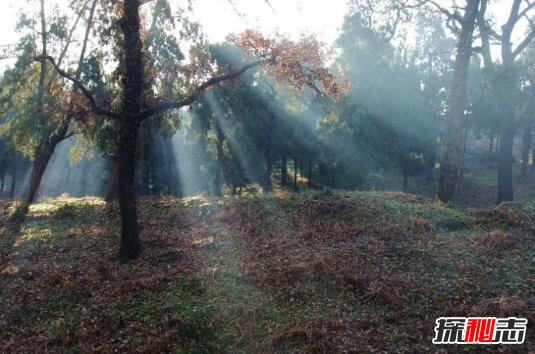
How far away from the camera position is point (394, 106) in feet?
107

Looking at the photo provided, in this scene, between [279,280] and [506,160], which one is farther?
[506,160]

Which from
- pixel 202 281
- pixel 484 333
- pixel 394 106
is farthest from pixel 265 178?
pixel 484 333

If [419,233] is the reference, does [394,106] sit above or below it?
above

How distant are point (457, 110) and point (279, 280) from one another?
10687 millimetres

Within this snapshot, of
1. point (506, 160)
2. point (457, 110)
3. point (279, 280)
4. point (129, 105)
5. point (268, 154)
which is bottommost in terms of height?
point (279, 280)

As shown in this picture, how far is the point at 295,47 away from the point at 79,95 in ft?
18.3

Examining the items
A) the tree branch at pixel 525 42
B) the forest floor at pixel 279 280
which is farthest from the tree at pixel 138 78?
the tree branch at pixel 525 42

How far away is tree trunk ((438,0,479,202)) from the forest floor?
272 centimetres

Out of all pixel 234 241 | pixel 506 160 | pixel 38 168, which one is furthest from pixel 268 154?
pixel 234 241

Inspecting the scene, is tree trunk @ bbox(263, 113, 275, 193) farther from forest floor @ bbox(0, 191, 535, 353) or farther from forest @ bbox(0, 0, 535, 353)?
forest floor @ bbox(0, 191, 535, 353)

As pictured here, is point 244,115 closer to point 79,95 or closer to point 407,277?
point 79,95

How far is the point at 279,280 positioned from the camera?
9.31 meters

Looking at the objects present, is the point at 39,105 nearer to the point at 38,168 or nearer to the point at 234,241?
the point at 38,168

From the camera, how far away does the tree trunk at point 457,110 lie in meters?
16.3
